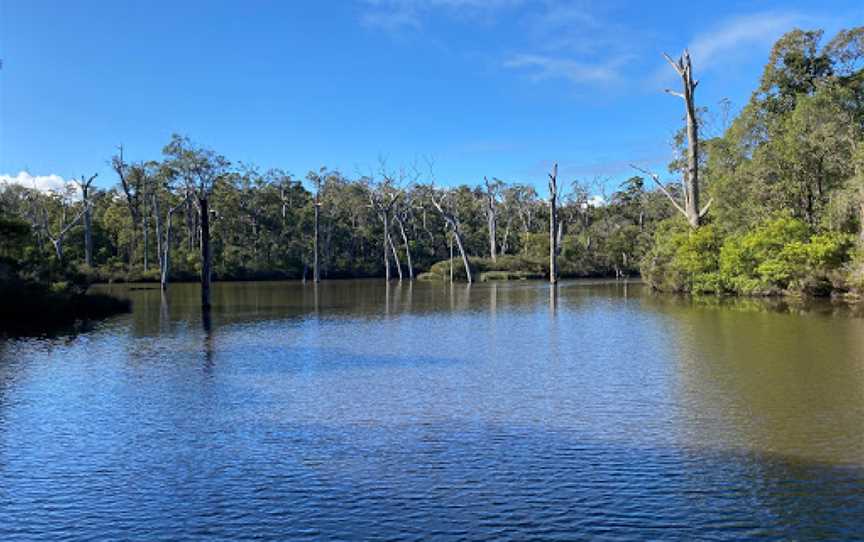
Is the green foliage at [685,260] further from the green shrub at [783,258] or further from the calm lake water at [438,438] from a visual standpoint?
the calm lake water at [438,438]

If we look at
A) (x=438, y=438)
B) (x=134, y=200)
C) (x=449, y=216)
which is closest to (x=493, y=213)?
(x=449, y=216)

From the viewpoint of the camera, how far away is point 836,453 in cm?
936

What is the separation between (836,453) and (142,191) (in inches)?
2883

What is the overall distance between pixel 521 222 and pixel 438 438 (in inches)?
3455

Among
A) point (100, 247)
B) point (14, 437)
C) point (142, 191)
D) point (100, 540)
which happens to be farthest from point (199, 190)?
point (100, 540)

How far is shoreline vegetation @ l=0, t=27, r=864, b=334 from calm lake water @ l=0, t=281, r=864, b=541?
1356cm

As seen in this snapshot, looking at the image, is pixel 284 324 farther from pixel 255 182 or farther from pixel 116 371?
pixel 255 182

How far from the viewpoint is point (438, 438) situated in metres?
10.4

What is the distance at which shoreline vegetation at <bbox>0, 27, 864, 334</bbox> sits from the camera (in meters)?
33.2

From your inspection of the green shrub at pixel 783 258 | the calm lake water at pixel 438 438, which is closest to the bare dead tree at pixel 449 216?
the green shrub at pixel 783 258

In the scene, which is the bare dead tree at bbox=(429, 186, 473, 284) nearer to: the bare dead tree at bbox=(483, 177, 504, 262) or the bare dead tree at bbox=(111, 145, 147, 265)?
the bare dead tree at bbox=(483, 177, 504, 262)

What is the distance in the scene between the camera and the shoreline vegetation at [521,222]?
3325 centimetres

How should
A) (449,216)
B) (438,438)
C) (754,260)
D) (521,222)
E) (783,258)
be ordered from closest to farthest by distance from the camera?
(438,438) < (783,258) < (754,260) < (449,216) < (521,222)

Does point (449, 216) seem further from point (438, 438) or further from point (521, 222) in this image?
point (438, 438)
